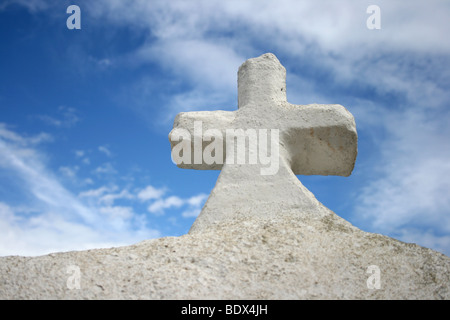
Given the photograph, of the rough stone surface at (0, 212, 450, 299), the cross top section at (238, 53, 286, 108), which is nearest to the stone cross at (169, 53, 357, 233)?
the cross top section at (238, 53, 286, 108)

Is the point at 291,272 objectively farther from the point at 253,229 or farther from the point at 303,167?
the point at 303,167

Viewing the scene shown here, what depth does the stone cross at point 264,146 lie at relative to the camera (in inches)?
196

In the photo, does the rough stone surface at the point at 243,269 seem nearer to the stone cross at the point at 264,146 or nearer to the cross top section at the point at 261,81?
the stone cross at the point at 264,146

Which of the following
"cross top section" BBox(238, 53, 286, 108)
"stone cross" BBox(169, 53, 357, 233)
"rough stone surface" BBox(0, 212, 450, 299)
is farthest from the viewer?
"cross top section" BBox(238, 53, 286, 108)

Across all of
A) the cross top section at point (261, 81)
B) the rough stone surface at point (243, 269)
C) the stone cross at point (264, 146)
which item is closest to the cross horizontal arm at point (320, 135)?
the stone cross at point (264, 146)

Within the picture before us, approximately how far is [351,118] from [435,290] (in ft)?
8.51

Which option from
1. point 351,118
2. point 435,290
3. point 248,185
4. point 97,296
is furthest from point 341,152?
point 97,296

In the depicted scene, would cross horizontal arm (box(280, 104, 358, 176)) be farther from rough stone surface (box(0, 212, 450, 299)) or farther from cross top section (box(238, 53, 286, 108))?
rough stone surface (box(0, 212, 450, 299))

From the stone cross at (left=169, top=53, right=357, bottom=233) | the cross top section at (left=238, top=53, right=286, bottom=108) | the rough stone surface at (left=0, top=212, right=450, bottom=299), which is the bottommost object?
the rough stone surface at (left=0, top=212, right=450, bottom=299)

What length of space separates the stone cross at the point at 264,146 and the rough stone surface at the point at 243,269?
0.59 meters

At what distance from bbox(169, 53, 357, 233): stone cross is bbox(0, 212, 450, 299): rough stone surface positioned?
0.59 meters

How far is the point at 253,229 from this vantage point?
448 cm

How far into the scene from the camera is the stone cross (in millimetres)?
4980

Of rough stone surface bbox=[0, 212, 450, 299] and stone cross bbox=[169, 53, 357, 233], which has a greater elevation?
stone cross bbox=[169, 53, 357, 233]
